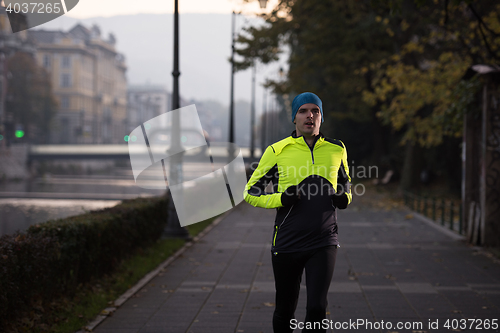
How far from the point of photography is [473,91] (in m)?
10.8

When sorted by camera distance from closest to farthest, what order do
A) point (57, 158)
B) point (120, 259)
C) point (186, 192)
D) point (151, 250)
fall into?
1. point (120, 259)
2. point (151, 250)
3. point (186, 192)
4. point (57, 158)

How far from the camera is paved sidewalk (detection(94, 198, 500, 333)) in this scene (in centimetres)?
583

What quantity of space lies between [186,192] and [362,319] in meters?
15.1

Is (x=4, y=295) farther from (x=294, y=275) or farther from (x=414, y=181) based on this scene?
(x=414, y=181)

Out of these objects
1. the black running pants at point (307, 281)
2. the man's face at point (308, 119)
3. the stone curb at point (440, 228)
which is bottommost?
the stone curb at point (440, 228)

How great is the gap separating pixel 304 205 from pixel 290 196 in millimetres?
172

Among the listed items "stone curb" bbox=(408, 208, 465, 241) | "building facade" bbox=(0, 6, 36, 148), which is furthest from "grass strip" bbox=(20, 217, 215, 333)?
"building facade" bbox=(0, 6, 36, 148)

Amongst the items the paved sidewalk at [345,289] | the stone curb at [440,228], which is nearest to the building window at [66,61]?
the stone curb at [440,228]

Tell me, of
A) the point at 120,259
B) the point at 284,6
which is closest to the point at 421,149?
the point at 284,6

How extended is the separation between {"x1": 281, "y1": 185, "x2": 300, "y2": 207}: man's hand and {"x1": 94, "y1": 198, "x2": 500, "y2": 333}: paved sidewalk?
2312 mm

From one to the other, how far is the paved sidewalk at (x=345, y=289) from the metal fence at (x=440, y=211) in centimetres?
146

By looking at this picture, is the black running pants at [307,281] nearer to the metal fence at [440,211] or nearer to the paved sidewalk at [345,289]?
the paved sidewalk at [345,289]

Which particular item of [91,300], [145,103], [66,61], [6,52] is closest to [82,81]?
[66,61]

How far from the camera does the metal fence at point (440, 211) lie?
45.6ft
